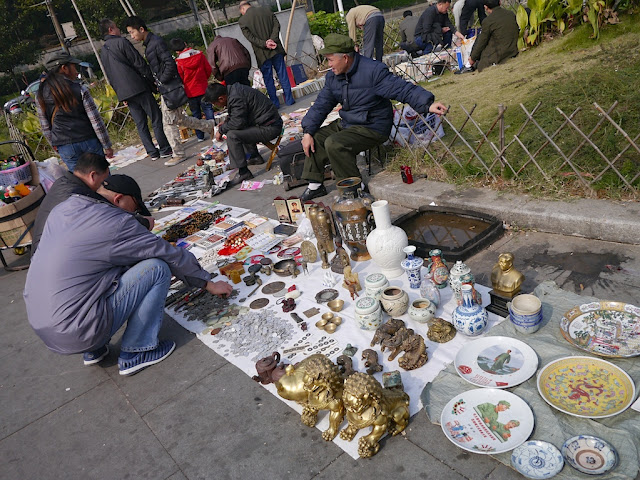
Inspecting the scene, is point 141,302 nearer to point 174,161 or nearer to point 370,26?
point 174,161

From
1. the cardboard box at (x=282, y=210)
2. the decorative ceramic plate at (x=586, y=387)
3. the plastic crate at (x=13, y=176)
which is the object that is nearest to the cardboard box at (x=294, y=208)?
the cardboard box at (x=282, y=210)

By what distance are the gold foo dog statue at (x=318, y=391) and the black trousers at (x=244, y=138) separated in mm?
4869

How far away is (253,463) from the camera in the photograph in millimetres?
2490

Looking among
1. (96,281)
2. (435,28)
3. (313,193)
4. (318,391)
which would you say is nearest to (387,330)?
(318,391)

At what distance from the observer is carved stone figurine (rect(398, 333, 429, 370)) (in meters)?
2.81

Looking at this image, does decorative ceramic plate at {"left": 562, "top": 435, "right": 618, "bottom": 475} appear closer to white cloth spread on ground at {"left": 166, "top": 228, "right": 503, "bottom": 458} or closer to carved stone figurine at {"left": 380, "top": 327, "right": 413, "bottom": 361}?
white cloth spread on ground at {"left": 166, "top": 228, "right": 503, "bottom": 458}

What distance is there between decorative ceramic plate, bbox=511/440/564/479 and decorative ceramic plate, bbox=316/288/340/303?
1.84 metres

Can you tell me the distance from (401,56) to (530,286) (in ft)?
35.3

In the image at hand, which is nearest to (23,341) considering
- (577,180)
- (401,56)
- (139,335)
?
(139,335)

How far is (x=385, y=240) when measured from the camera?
3627 mm

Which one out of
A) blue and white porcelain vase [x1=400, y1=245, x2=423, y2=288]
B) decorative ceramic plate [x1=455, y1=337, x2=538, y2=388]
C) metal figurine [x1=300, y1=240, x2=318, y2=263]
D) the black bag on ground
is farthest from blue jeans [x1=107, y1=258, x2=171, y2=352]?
the black bag on ground

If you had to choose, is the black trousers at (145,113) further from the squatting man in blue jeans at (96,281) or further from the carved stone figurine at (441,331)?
the carved stone figurine at (441,331)

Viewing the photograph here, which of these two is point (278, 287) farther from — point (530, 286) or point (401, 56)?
point (401, 56)

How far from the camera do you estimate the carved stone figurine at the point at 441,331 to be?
2.96 m
